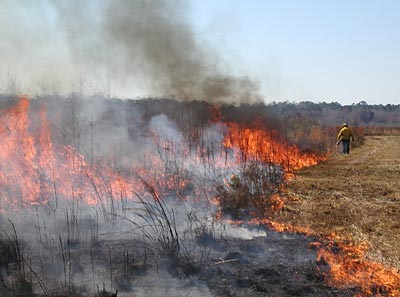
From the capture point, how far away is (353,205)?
413 inches

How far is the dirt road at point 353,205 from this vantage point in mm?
7762

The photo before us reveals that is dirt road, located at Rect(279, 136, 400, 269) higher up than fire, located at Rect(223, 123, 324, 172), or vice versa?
fire, located at Rect(223, 123, 324, 172)

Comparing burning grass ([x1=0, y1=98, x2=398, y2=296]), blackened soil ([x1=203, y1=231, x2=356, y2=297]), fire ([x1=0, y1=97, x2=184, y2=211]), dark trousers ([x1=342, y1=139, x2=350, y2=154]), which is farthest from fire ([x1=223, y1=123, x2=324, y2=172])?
blackened soil ([x1=203, y1=231, x2=356, y2=297])

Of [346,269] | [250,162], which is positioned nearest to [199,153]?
[250,162]

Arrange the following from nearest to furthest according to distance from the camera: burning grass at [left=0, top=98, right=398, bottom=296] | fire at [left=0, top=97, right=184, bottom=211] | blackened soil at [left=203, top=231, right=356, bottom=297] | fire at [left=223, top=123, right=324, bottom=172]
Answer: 1. blackened soil at [left=203, top=231, right=356, bottom=297]
2. burning grass at [left=0, top=98, right=398, bottom=296]
3. fire at [left=0, top=97, right=184, bottom=211]
4. fire at [left=223, top=123, right=324, bottom=172]

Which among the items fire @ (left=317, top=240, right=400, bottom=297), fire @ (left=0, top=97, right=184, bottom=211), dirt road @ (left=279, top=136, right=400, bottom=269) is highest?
fire @ (left=0, top=97, right=184, bottom=211)

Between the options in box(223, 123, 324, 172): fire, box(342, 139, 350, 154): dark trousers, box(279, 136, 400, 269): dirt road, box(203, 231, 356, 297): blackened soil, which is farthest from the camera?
box(342, 139, 350, 154): dark trousers

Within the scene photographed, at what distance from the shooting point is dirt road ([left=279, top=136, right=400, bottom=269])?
7762 mm

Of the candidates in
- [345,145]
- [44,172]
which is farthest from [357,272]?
[345,145]

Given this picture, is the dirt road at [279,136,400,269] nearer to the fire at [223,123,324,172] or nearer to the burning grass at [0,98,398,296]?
the burning grass at [0,98,398,296]

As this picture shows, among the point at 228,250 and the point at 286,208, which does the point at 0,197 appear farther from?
the point at 286,208

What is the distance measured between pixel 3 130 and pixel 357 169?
13.6m

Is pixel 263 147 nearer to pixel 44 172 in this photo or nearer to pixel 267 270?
pixel 44 172

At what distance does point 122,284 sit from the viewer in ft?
17.8
